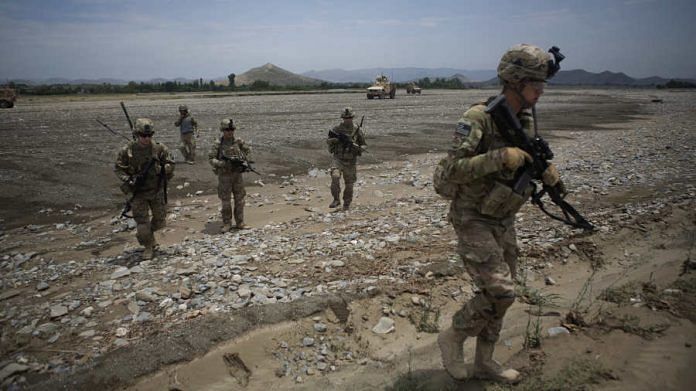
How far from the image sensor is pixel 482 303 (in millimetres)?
2811

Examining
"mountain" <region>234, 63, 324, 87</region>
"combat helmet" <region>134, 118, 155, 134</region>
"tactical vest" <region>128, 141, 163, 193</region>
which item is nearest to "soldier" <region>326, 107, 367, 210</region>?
"tactical vest" <region>128, 141, 163, 193</region>

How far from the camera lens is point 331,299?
4.45 m

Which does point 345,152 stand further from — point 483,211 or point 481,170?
point 481,170

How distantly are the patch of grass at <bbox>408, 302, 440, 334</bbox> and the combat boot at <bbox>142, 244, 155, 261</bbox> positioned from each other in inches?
152

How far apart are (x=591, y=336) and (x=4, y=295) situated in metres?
6.35

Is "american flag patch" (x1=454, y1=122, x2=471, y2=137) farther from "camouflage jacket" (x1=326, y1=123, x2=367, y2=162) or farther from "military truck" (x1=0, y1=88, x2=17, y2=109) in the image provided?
"military truck" (x1=0, y1=88, x2=17, y2=109)

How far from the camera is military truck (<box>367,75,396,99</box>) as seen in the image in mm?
43125

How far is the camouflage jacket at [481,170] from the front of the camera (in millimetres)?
2582

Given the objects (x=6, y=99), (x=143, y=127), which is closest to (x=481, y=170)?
(x=143, y=127)

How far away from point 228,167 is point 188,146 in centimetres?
597

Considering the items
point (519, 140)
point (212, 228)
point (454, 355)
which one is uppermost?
point (519, 140)

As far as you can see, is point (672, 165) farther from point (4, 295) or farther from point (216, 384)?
point (4, 295)

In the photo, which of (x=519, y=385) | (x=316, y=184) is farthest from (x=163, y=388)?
(x=316, y=184)

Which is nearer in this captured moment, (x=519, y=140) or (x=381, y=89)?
(x=519, y=140)
